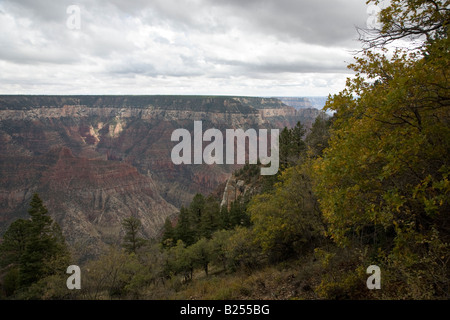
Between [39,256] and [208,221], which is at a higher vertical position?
[39,256]

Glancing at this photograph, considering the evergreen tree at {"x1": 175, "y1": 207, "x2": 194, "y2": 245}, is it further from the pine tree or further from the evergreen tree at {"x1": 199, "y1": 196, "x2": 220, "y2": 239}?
the pine tree

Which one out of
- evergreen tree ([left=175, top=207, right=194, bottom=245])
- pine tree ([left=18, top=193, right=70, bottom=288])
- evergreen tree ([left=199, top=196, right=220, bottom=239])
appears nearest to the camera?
pine tree ([left=18, top=193, right=70, bottom=288])

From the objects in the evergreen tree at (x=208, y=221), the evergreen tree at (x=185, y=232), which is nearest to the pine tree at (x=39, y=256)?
the evergreen tree at (x=185, y=232)

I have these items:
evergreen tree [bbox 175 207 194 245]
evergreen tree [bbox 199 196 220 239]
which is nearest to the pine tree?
evergreen tree [bbox 175 207 194 245]

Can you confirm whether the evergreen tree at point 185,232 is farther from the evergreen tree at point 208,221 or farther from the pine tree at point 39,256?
the pine tree at point 39,256

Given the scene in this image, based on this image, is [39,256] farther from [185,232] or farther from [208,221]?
[208,221]

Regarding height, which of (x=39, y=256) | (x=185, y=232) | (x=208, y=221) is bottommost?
(x=185, y=232)

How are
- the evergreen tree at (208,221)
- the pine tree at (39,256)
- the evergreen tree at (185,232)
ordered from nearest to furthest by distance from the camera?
the pine tree at (39,256) < the evergreen tree at (208,221) < the evergreen tree at (185,232)

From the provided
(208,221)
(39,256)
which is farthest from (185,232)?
(39,256)

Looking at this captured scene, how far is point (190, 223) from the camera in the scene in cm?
4188

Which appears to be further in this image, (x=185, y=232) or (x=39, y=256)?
(x=185, y=232)

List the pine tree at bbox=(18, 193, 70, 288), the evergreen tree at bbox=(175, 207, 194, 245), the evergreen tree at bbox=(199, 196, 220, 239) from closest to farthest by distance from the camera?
the pine tree at bbox=(18, 193, 70, 288) < the evergreen tree at bbox=(199, 196, 220, 239) < the evergreen tree at bbox=(175, 207, 194, 245)
